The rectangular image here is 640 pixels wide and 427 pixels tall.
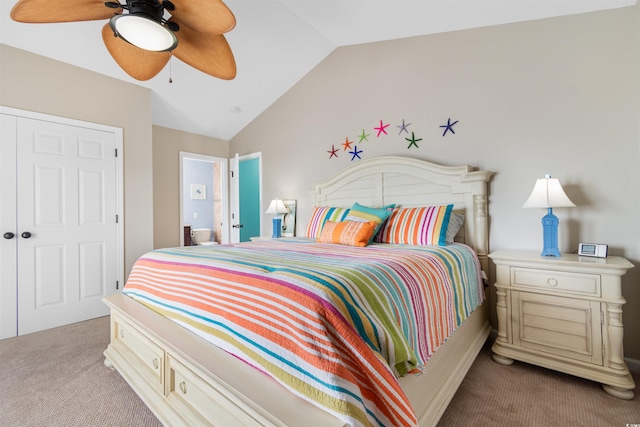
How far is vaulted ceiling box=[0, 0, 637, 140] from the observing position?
234 cm

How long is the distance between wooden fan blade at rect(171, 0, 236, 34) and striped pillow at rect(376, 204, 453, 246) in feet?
6.07

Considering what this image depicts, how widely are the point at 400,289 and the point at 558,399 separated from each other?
130cm

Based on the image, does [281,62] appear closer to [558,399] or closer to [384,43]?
[384,43]

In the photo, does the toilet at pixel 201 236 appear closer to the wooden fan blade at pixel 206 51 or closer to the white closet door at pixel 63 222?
the white closet door at pixel 63 222

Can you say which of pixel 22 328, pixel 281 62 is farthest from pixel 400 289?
pixel 22 328

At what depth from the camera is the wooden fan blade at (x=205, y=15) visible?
1.48 m

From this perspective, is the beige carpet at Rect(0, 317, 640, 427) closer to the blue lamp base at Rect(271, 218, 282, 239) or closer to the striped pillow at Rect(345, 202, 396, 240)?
the striped pillow at Rect(345, 202, 396, 240)

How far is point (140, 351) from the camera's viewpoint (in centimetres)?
169

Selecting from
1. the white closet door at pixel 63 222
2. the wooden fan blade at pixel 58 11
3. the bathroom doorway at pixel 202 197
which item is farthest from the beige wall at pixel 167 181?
the wooden fan blade at pixel 58 11

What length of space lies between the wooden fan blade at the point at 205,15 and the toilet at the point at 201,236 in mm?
4851

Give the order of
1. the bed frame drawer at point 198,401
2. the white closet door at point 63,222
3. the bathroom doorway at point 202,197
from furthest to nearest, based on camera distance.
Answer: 1. the bathroom doorway at point 202,197
2. the white closet door at point 63,222
3. the bed frame drawer at point 198,401

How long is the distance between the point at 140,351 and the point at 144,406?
29 centimetres

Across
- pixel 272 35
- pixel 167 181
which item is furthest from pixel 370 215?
pixel 167 181

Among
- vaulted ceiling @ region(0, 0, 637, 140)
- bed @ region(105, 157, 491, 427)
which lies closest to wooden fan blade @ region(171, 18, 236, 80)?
vaulted ceiling @ region(0, 0, 637, 140)
